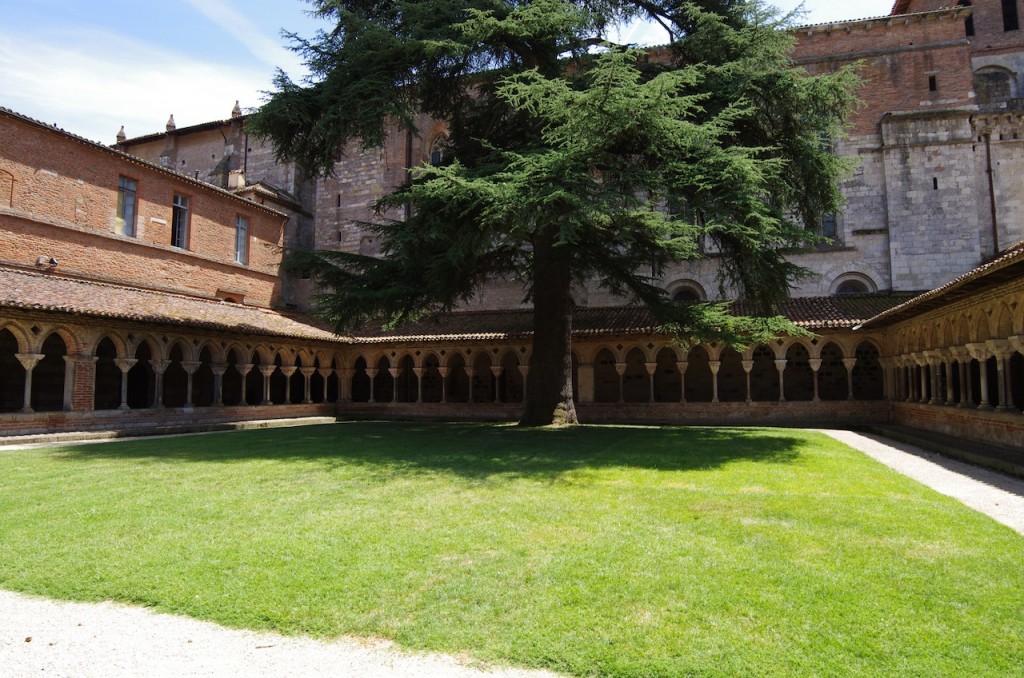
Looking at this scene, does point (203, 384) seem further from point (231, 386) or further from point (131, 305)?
point (131, 305)

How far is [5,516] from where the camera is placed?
216 inches

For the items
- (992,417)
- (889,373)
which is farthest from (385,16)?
(889,373)

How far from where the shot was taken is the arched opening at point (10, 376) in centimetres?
1559

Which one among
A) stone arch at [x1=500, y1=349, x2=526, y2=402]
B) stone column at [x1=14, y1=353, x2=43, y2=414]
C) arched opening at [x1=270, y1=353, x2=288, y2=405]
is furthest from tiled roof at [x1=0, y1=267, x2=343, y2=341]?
stone arch at [x1=500, y1=349, x2=526, y2=402]

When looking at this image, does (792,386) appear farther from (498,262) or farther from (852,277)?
(498,262)

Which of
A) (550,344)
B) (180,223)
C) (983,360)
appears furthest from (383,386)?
(983,360)

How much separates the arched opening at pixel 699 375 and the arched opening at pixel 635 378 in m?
1.49

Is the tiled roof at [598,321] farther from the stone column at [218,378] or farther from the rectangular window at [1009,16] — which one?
the rectangular window at [1009,16]

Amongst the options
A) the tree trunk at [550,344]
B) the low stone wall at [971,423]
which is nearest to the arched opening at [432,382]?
the tree trunk at [550,344]

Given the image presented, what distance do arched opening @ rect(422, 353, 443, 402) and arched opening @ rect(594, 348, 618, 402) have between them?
5.85m

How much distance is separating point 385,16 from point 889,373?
50.5ft

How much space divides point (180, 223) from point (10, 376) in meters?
7.00

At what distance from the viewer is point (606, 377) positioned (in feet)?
70.1

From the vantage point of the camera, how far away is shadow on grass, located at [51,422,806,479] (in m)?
8.53
